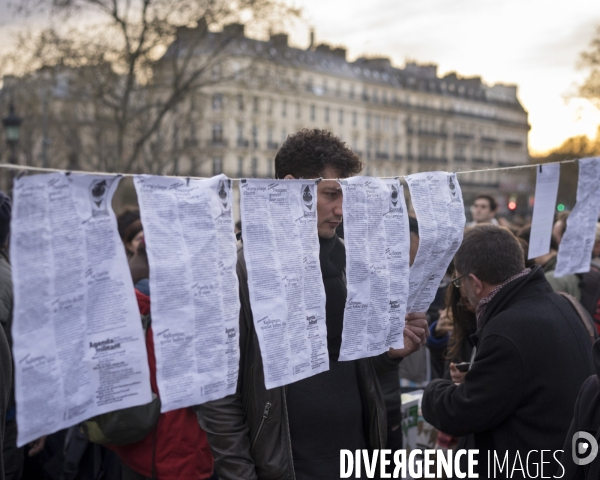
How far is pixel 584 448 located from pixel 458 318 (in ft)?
5.16

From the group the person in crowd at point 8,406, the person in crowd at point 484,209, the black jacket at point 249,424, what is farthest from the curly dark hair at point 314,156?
the person in crowd at point 484,209

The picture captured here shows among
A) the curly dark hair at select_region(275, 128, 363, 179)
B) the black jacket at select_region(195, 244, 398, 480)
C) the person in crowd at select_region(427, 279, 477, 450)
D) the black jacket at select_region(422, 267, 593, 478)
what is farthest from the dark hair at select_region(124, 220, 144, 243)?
the black jacket at select_region(422, 267, 593, 478)

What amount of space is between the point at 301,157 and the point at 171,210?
0.89 meters

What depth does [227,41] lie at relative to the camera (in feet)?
67.3

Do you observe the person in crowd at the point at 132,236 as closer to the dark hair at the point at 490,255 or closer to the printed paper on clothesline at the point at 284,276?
the dark hair at the point at 490,255

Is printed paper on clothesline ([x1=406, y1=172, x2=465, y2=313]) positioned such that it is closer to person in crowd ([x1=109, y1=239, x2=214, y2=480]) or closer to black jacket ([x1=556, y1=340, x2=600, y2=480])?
black jacket ([x1=556, y1=340, x2=600, y2=480])

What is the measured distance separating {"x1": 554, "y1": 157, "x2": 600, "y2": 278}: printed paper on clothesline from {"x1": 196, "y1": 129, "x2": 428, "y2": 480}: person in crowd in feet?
4.03

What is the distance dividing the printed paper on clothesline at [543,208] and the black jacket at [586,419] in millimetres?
1199

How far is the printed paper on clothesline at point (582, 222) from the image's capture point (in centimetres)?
380

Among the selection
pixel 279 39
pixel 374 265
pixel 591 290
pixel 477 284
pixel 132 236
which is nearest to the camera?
pixel 374 265

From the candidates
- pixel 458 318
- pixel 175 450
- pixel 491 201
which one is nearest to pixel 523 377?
pixel 458 318

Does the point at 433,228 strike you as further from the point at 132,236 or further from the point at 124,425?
the point at 132,236

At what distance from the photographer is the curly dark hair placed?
8.98 feet

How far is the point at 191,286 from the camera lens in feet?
6.58
